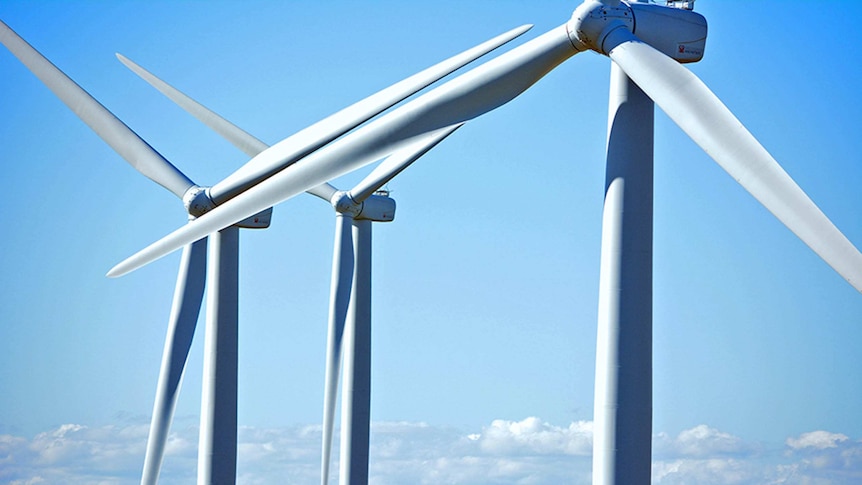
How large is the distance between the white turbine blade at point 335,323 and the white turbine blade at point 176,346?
4983 millimetres

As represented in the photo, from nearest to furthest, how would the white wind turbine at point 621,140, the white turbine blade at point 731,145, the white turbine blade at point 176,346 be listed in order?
1. the white turbine blade at point 731,145
2. the white wind turbine at point 621,140
3. the white turbine blade at point 176,346

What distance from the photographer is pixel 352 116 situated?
26672 millimetres

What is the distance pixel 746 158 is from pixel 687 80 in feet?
7.11

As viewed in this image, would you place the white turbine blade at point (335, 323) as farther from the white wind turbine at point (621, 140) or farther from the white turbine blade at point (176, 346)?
the white wind turbine at point (621, 140)

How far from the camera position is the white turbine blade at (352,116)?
26.5 meters

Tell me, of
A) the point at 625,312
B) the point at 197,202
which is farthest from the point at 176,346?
the point at 625,312

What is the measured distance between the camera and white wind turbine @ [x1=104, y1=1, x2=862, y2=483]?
846 inches

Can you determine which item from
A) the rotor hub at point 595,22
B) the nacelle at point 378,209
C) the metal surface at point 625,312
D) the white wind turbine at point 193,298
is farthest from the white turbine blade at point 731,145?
the nacelle at point 378,209

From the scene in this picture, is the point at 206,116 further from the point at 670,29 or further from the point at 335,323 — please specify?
the point at 670,29

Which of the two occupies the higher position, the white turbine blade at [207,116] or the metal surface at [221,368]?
the white turbine blade at [207,116]

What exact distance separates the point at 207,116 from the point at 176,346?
7.83 meters

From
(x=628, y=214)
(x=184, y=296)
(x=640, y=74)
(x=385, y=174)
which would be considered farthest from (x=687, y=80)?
(x=385, y=174)

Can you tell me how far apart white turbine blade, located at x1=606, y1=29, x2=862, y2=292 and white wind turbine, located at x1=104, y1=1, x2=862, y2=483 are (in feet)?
0.07

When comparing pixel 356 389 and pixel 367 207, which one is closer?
pixel 356 389
